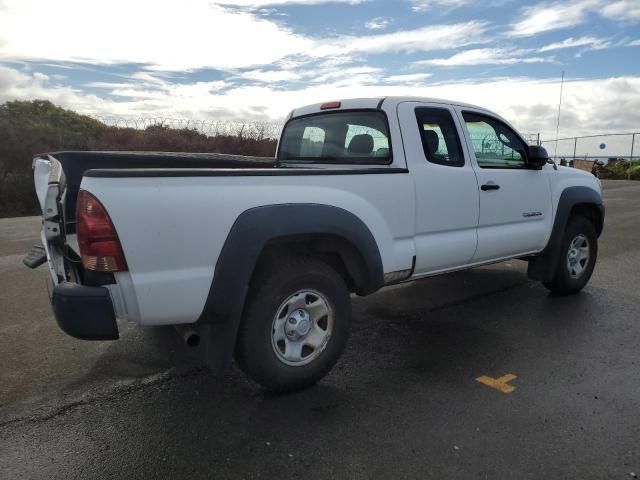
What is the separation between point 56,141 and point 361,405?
59.3 feet

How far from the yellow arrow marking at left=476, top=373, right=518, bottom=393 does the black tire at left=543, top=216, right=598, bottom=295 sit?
2139mm

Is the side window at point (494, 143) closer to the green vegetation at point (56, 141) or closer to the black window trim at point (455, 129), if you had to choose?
the black window trim at point (455, 129)

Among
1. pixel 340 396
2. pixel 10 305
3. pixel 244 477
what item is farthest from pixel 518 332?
pixel 10 305

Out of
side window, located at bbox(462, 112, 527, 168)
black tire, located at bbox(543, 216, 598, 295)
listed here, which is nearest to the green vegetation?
side window, located at bbox(462, 112, 527, 168)

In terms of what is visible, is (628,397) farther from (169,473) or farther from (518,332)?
(169,473)

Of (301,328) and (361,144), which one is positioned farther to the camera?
(361,144)

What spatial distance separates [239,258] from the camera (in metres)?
2.88

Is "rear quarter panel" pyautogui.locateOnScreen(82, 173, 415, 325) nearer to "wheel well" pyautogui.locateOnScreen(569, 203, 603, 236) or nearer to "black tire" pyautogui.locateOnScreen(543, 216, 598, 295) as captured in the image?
"black tire" pyautogui.locateOnScreen(543, 216, 598, 295)

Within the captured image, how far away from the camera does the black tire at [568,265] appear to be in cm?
531

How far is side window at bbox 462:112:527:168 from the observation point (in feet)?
14.7

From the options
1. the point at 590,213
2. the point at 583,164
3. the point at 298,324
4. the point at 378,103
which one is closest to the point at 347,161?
the point at 378,103

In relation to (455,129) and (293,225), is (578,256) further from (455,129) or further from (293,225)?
(293,225)

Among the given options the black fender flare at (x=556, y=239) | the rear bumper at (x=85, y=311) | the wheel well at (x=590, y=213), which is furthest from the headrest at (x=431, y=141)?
the rear bumper at (x=85, y=311)

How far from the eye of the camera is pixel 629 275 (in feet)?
21.1
